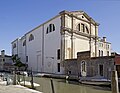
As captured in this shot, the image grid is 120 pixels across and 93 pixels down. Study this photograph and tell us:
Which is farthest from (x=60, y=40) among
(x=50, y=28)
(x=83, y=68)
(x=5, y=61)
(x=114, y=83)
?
(x=114, y=83)

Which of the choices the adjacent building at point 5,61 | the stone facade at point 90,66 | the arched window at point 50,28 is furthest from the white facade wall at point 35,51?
the adjacent building at point 5,61

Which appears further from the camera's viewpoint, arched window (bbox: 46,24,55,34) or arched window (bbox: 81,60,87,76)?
arched window (bbox: 46,24,55,34)

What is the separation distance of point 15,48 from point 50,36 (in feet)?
69.1

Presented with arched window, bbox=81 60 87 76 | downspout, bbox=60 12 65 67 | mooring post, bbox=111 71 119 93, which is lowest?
arched window, bbox=81 60 87 76

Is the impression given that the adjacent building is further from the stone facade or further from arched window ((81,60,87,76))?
arched window ((81,60,87,76))

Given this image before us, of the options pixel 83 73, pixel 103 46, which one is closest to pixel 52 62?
pixel 83 73

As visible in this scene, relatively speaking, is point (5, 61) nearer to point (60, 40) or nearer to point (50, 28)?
point (50, 28)

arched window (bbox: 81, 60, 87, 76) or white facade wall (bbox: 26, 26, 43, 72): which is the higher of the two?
white facade wall (bbox: 26, 26, 43, 72)

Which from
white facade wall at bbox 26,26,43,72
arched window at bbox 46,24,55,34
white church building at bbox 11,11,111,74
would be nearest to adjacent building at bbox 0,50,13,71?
white facade wall at bbox 26,26,43,72

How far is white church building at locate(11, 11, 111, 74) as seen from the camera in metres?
34.0

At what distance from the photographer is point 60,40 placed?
3428cm

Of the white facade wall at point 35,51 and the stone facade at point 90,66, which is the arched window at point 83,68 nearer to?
the stone facade at point 90,66

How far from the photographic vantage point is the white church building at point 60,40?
1339 inches

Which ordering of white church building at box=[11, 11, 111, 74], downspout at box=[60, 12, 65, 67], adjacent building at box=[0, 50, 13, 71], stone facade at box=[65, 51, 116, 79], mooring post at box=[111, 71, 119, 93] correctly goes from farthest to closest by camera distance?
adjacent building at box=[0, 50, 13, 71] < white church building at box=[11, 11, 111, 74] < downspout at box=[60, 12, 65, 67] < stone facade at box=[65, 51, 116, 79] < mooring post at box=[111, 71, 119, 93]
